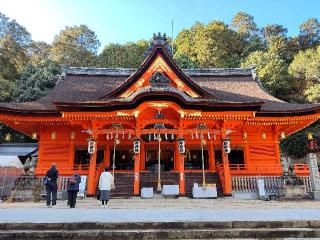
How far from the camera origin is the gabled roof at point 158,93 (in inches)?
632

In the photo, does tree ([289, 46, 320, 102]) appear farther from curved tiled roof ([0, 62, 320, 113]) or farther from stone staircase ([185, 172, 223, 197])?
stone staircase ([185, 172, 223, 197])

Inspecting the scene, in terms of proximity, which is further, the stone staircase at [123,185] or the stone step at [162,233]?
the stone staircase at [123,185]

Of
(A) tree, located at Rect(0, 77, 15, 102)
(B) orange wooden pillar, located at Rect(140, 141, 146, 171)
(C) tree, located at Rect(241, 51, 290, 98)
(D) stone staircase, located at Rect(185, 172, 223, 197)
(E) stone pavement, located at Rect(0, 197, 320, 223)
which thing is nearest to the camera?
(E) stone pavement, located at Rect(0, 197, 320, 223)

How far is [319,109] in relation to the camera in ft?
57.0

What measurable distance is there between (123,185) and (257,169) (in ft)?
27.6

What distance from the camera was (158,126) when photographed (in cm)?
1680

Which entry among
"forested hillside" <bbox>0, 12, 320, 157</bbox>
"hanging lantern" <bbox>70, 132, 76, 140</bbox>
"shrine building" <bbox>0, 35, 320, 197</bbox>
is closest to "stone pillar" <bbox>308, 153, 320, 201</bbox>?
"shrine building" <bbox>0, 35, 320, 197</bbox>

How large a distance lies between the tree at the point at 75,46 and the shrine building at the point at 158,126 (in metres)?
29.0

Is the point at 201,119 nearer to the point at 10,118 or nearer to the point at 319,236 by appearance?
the point at 10,118

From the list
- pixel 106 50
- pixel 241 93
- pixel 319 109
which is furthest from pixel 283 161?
pixel 106 50

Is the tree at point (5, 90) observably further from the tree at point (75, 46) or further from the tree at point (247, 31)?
the tree at point (247, 31)

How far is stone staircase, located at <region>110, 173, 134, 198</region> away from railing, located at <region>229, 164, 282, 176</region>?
20.6 ft

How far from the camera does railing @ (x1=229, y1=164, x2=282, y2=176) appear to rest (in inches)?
729

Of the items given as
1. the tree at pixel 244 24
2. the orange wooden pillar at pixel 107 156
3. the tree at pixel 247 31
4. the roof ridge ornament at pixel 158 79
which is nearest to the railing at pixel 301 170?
the roof ridge ornament at pixel 158 79
